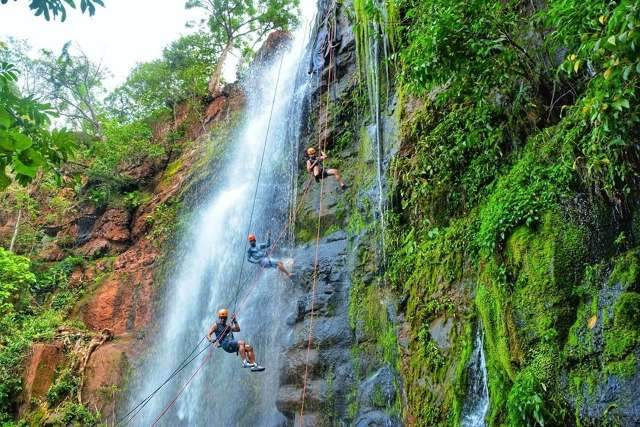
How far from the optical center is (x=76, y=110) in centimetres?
2392

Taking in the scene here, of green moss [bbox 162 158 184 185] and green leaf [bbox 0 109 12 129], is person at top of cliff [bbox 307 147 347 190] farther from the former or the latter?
green moss [bbox 162 158 184 185]

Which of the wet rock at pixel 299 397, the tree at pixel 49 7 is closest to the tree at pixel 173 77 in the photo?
the wet rock at pixel 299 397

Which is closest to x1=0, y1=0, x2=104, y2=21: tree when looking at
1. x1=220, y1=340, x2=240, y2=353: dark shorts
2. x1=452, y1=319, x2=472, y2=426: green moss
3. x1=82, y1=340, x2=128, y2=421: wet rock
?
x1=452, y1=319, x2=472, y2=426: green moss

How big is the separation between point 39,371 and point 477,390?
37.4ft

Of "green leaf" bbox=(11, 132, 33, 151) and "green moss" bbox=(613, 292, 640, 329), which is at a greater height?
"green leaf" bbox=(11, 132, 33, 151)

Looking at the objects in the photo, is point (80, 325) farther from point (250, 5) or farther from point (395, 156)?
point (250, 5)

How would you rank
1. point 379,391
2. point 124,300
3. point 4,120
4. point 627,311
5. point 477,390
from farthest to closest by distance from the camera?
point 124,300 < point 379,391 < point 477,390 < point 627,311 < point 4,120

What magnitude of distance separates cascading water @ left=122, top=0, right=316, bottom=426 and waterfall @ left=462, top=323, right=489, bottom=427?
12.9 ft

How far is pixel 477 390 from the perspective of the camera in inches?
214

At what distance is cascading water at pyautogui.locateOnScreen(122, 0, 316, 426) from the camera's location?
986 cm

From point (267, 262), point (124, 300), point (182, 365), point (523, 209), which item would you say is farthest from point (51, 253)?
point (523, 209)

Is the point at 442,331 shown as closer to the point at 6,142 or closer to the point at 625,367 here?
the point at 625,367

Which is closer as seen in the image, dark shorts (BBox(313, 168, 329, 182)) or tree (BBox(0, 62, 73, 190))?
tree (BBox(0, 62, 73, 190))

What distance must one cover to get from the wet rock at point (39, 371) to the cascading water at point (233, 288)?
2.19m
